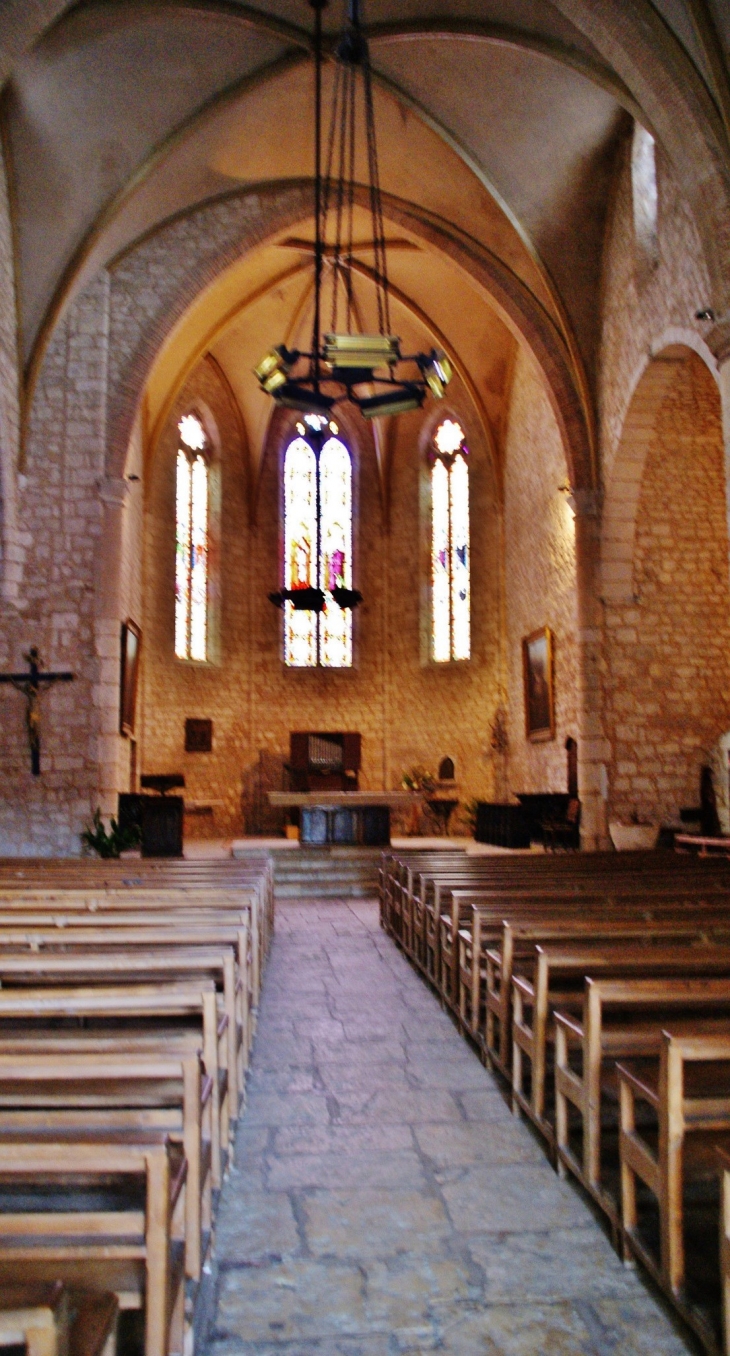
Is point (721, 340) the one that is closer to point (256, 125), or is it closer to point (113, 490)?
point (256, 125)

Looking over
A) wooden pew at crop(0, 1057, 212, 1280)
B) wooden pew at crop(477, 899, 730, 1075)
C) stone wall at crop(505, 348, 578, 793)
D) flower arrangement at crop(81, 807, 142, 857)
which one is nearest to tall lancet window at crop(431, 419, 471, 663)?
stone wall at crop(505, 348, 578, 793)

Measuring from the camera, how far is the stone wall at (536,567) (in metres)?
13.8

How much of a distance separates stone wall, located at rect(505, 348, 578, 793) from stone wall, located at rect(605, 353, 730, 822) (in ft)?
2.61

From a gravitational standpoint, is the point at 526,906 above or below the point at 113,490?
below

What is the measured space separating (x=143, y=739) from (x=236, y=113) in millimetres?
9318

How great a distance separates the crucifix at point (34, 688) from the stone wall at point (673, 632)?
6.53 metres

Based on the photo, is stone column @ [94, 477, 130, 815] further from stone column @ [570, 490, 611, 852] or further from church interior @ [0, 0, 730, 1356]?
stone column @ [570, 490, 611, 852]

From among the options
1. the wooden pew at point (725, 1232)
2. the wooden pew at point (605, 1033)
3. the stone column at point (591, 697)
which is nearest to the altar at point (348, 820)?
the stone column at point (591, 697)

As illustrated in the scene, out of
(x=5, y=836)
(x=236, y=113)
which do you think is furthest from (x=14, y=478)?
(x=236, y=113)

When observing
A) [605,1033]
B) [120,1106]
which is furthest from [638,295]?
[120,1106]

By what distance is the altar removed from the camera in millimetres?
12789

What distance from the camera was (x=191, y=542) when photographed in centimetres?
1823

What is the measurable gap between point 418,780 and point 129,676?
19.6 ft

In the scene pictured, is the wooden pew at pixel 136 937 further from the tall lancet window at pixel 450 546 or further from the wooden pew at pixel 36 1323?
the tall lancet window at pixel 450 546
